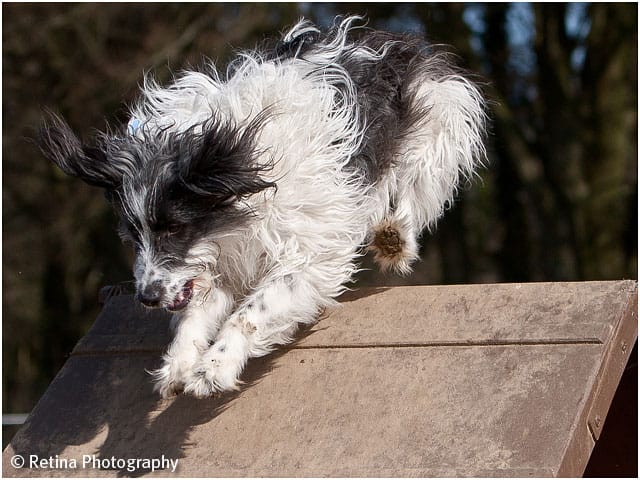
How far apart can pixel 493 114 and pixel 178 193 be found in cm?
774

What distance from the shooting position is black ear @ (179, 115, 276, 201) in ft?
13.6

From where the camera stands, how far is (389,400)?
4.10 metres

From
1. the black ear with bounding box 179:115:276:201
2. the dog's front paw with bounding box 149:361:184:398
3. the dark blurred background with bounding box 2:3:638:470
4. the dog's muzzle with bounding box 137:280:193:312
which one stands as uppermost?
the black ear with bounding box 179:115:276:201

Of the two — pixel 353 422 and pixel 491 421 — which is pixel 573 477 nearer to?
pixel 491 421

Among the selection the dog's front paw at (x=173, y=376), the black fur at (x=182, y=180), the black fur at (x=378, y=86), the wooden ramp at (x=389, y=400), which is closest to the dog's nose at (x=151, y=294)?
the black fur at (x=182, y=180)

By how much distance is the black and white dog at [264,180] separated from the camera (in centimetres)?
415

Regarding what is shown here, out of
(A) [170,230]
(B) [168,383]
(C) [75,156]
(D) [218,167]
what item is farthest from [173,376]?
(C) [75,156]

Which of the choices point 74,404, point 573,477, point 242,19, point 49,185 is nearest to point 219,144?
point 74,404

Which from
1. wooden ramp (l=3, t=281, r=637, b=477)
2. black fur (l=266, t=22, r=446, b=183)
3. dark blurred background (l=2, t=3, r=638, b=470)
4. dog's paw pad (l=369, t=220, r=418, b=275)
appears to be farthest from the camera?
dark blurred background (l=2, t=3, r=638, b=470)

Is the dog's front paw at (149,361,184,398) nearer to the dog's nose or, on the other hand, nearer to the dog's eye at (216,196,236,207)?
the dog's nose

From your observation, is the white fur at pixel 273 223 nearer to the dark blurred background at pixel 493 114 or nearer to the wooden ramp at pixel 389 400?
the wooden ramp at pixel 389 400

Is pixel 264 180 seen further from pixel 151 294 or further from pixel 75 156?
pixel 75 156

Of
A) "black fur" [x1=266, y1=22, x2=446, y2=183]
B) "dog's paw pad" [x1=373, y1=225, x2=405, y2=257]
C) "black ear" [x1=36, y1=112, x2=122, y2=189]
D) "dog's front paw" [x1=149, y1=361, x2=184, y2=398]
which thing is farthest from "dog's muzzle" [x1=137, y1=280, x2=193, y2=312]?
"dog's paw pad" [x1=373, y1=225, x2=405, y2=257]

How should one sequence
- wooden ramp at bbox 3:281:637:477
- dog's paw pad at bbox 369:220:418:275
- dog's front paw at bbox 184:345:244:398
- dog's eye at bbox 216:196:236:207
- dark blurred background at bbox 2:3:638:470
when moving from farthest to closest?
dark blurred background at bbox 2:3:638:470 < dog's paw pad at bbox 369:220:418:275 < dog's eye at bbox 216:196:236:207 < dog's front paw at bbox 184:345:244:398 < wooden ramp at bbox 3:281:637:477
